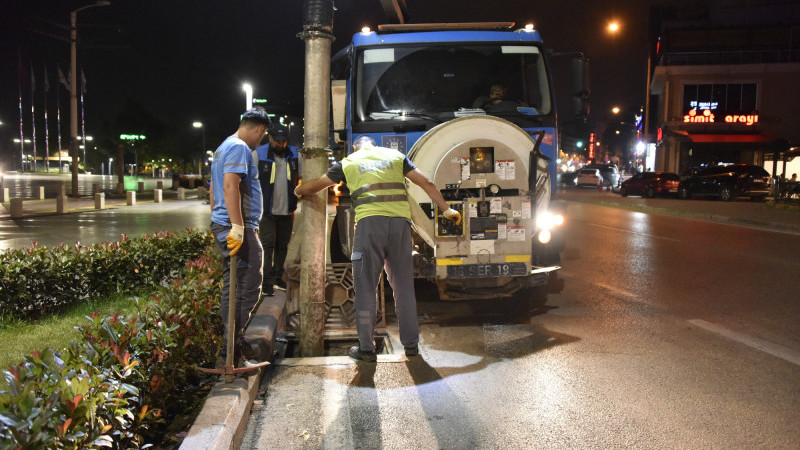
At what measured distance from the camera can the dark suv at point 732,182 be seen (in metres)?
28.1

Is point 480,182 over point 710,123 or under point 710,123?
under

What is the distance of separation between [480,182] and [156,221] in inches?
605

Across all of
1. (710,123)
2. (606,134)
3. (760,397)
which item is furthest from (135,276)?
(606,134)

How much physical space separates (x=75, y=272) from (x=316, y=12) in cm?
403

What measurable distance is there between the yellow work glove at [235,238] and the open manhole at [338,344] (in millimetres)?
1630

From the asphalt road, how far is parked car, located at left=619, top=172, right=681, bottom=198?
25696mm

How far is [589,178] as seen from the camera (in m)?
47.5

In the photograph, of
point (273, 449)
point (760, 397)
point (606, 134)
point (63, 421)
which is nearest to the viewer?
point (63, 421)

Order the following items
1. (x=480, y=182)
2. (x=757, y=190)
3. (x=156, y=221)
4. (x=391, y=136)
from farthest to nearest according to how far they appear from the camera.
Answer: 1. (x=757, y=190)
2. (x=156, y=221)
3. (x=391, y=136)
4. (x=480, y=182)

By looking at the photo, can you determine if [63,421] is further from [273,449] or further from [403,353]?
[403,353]

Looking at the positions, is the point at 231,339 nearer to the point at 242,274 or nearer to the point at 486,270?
the point at 242,274

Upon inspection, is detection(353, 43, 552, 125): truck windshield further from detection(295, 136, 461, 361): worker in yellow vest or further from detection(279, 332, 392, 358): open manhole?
detection(279, 332, 392, 358): open manhole

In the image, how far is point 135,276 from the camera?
25.1 ft

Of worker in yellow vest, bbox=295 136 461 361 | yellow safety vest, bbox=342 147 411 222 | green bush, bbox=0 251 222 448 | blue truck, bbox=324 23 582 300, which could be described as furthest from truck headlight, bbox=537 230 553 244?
green bush, bbox=0 251 222 448
